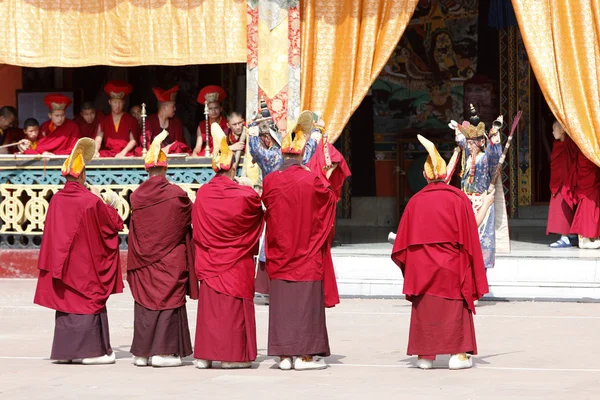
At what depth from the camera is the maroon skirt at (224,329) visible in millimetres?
9156

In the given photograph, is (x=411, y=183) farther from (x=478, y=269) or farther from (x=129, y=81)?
(x=478, y=269)

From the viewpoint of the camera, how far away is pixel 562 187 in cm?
1546

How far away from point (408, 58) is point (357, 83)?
16.7 ft

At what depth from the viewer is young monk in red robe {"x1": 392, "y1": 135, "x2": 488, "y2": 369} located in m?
9.11

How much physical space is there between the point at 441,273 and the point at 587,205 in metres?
6.09

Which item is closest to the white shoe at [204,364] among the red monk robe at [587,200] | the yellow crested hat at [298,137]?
the yellow crested hat at [298,137]

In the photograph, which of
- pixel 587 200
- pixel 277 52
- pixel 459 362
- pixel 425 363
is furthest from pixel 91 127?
pixel 459 362

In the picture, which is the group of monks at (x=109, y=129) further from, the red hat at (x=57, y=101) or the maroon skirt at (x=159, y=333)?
the maroon skirt at (x=159, y=333)

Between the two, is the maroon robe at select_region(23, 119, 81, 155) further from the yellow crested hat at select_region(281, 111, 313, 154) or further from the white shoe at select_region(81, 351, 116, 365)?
the yellow crested hat at select_region(281, 111, 313, 154)

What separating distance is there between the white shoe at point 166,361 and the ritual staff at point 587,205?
6.69 meters

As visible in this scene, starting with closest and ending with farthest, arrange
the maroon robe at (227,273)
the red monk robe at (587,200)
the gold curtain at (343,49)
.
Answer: the maroon robe at (227,273)
the gold curtain at (343,49)
the red monk robe at (587,200)

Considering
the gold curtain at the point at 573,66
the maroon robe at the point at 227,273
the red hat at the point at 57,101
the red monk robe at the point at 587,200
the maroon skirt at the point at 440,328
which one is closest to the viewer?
the maroon skirt at the point at 440,328

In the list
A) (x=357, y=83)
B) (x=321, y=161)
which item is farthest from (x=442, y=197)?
(x=357, y=83)

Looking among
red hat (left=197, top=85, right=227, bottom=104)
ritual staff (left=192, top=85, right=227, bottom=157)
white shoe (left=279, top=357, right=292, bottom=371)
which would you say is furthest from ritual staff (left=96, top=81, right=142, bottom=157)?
white shoe (left=279, top=357, right=292, bottom=371)
